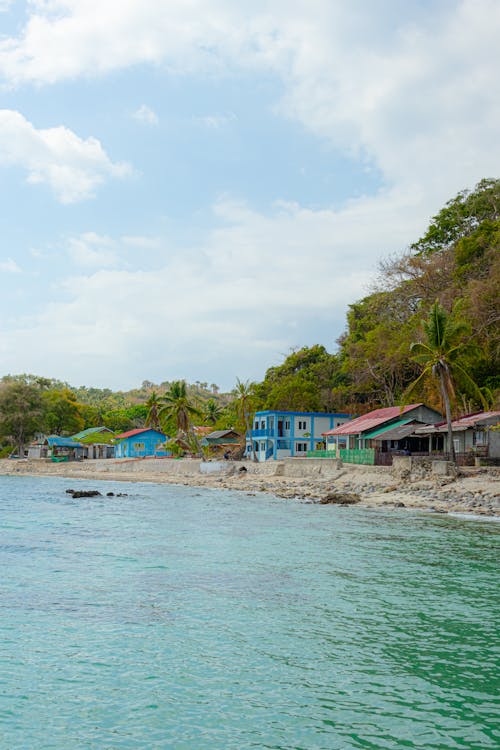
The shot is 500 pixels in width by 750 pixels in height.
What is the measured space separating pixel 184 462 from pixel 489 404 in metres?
26.6

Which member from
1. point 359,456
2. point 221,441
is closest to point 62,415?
point 221,441

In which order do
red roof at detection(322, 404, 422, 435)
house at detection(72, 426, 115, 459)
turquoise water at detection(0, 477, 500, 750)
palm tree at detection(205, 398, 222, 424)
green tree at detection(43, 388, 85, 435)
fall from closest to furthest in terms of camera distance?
turquoise water at detection(0, 477, 500, 750) < red roof at detection(322, 404, 422, 435) < house at detection(72, 426, 115, 459) < green tree at detection(43, 388, 85, 435) < palm tree at detection(205, 398, 222, 424)

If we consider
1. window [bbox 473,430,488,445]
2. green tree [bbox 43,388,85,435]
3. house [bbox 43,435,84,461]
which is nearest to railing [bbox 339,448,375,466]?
window [bbox 473,430,488,445]

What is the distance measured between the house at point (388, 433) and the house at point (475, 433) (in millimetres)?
1718

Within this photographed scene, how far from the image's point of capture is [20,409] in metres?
77.0

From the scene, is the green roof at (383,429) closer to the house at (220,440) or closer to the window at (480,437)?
the window at (480,437)

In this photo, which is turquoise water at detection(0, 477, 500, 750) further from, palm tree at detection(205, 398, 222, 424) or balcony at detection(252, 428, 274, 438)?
palm tree at detection(205, 398, 222, 424)

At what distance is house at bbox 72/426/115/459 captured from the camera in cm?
8350

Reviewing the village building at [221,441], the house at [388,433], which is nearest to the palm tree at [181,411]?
the village building at [221,441]

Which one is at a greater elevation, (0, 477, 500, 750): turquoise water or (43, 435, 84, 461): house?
(43, 435, 84, 461): house

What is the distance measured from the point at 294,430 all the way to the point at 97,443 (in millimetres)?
34150

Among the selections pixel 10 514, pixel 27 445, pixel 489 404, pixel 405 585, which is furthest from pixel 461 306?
pixel 27 445

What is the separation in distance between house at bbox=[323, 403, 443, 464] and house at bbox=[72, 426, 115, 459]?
44.8m

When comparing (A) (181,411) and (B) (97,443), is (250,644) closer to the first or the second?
(A) (181,411)
